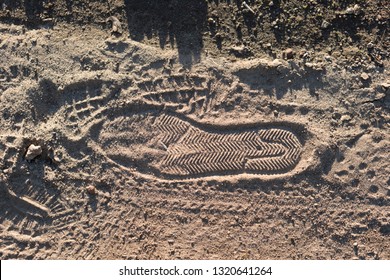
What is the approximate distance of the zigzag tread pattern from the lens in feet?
14.7

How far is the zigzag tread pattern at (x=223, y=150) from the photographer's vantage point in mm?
4469

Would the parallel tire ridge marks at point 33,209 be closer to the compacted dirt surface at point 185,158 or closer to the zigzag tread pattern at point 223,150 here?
the compacted dirt surface at point 185,158

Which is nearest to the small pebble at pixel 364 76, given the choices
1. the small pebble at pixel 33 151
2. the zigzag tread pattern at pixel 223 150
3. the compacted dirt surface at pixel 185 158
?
the compacted dirt surface at pixel 185 158

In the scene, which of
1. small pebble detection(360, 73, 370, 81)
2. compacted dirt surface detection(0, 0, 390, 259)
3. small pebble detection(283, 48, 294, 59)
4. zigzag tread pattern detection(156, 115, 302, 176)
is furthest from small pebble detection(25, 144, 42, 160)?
small pebble detection(360, 73, 370, 81)

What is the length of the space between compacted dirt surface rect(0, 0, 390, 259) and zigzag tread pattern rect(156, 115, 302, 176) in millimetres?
12

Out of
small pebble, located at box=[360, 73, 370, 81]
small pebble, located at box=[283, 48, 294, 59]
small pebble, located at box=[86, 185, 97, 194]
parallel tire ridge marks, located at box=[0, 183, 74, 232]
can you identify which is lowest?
parallel tire ridge marks, located at box=[0, 183, 74, 232]

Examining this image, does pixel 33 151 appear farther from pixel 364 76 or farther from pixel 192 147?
pixel 364 76

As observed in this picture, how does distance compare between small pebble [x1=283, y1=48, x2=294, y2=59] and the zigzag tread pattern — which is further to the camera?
small pebble [x1=283, y1=48, x2=294, y2=59]

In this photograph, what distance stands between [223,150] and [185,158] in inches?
18.3

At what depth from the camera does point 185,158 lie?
446 centimetres

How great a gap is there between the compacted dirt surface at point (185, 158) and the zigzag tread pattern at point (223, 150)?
12 millimetres

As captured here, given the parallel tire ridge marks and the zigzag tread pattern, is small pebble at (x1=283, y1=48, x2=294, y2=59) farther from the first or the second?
the parallel tire ridge marks

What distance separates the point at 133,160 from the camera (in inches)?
177

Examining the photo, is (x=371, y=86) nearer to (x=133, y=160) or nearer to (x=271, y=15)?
(x=271, y=15)
